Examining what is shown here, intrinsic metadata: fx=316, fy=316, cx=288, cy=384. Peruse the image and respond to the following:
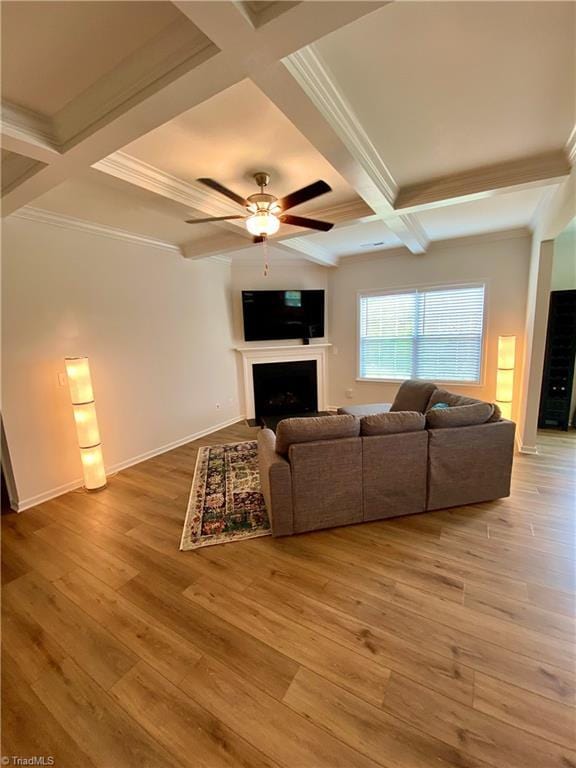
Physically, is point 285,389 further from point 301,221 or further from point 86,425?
point 301,221

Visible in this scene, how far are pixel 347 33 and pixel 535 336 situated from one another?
3.58 metres

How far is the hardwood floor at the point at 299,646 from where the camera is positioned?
125cm

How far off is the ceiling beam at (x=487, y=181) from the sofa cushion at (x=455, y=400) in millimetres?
1824

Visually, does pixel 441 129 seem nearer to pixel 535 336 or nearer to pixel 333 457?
pixel 333 457

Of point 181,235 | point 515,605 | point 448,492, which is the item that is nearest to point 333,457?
point 448,492

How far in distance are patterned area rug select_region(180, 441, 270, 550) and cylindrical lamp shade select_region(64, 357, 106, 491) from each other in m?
1.02

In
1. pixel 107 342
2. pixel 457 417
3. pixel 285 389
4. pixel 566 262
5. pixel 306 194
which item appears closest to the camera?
pixel 306 194

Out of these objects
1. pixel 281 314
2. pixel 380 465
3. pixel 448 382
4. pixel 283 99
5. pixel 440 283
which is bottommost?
pixel 380 465

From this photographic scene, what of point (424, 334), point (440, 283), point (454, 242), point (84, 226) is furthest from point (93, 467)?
point (454, 242)

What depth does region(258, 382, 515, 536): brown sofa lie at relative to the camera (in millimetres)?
2441

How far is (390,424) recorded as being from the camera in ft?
8.49

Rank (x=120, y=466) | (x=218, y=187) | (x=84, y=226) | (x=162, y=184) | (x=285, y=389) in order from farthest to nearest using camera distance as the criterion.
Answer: (x=285, y=389), (x=120, y=466), (x=84, y=226), (x=162, y=184), (x=218, y=187)

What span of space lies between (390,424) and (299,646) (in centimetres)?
160

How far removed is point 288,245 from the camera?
420cm
